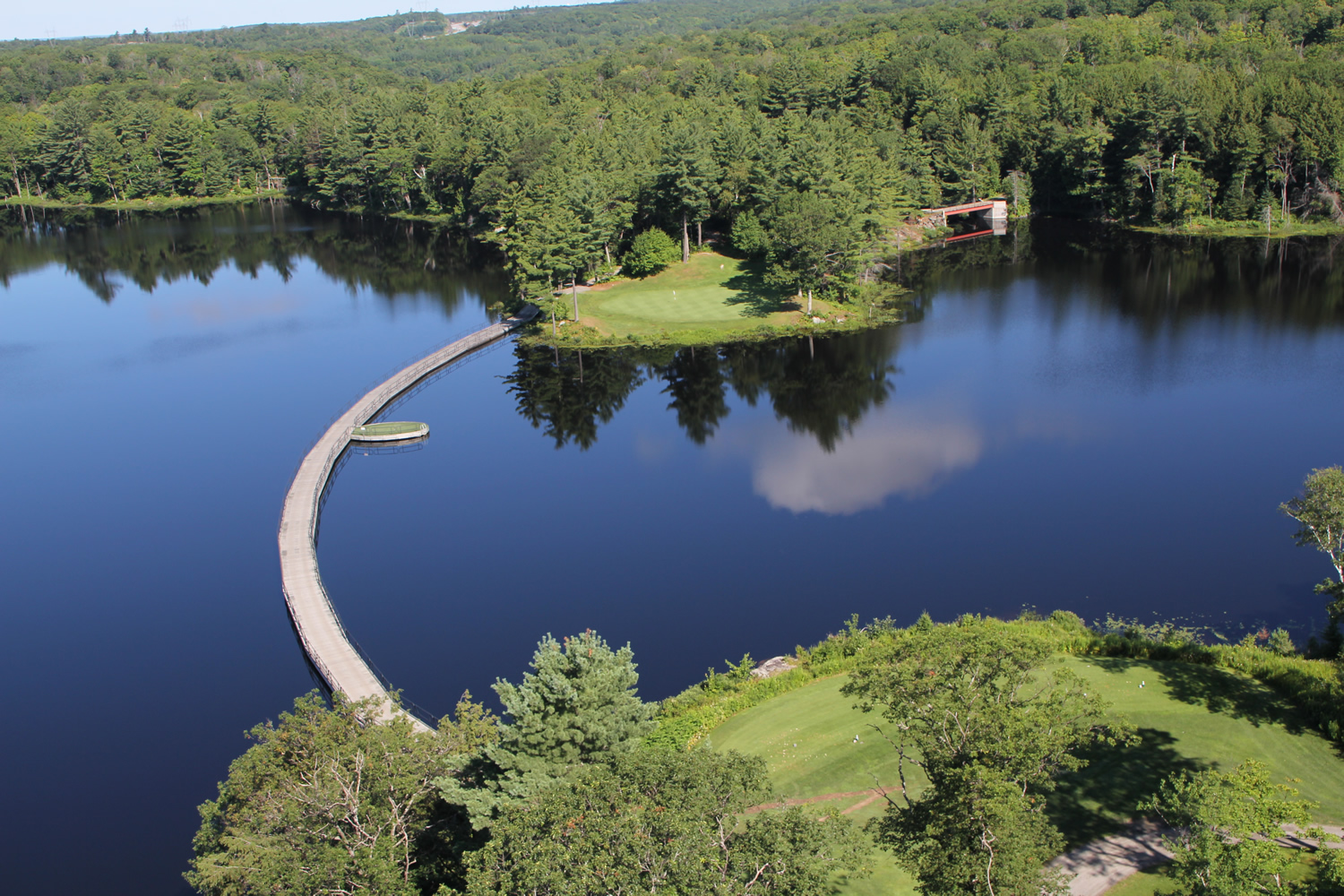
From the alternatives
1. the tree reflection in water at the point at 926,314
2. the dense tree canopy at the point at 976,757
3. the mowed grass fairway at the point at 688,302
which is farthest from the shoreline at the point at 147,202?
the dense tree canopy at the point at 976,757

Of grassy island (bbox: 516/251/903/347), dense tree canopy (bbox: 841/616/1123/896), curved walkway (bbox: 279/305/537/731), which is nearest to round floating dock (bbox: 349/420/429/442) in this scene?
curved walkway (bbox: 279/305/537/731)

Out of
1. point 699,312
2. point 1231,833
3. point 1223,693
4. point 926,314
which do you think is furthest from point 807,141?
point 1231,833

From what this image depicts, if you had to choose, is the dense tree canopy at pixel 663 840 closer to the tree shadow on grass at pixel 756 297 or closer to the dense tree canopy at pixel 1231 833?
the dense tree canopy at pixel 1231 833

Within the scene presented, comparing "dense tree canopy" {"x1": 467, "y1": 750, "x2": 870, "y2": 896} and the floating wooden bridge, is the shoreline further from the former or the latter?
"dense tree canopy" {"x1": 467, "y1": 750, "x2": 870, "y2": 896}

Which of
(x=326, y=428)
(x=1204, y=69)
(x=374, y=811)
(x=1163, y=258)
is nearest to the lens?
(x=374, y=811)

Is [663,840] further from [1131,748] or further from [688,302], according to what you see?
[688,302]

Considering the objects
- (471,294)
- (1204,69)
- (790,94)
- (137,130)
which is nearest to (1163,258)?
(1204,69)

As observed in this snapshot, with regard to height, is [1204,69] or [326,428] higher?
[1204,69]

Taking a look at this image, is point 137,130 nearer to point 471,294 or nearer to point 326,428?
point 471,294
